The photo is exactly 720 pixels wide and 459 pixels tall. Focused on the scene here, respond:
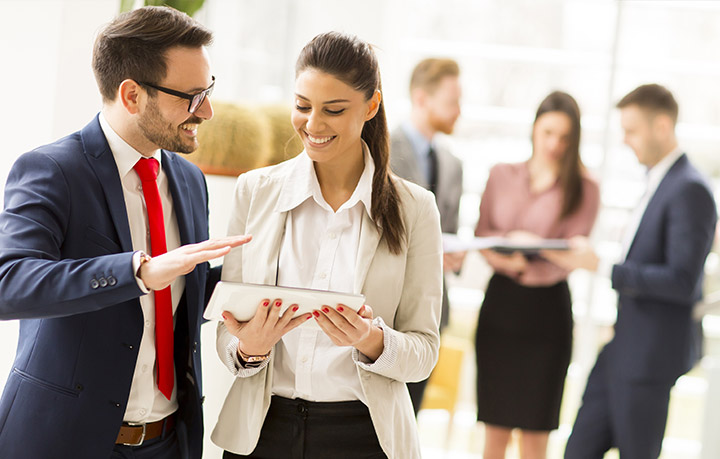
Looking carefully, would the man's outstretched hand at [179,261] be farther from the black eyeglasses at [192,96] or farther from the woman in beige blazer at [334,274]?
the black eyeglasses at [192,96]

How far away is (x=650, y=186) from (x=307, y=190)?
2.91m

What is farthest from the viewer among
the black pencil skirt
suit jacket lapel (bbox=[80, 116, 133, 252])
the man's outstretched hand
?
the black pencil skirt

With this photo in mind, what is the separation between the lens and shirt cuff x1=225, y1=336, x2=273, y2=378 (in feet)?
6.03

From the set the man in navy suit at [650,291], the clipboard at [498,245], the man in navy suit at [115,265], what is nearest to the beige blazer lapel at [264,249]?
the man in navy suit at [115,265]

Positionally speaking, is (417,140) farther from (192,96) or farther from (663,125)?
(192,96)

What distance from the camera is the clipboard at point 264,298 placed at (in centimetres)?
161

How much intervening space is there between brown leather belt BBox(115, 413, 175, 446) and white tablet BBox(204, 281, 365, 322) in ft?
1.15

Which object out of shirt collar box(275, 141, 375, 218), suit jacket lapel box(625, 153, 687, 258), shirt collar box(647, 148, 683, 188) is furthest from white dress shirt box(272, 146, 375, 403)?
shirt collar box(647, 148, 683, 188)

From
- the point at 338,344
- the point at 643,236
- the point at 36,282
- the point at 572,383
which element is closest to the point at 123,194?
the point at 36,282

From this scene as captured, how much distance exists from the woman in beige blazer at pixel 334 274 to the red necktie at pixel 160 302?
0.13 metres

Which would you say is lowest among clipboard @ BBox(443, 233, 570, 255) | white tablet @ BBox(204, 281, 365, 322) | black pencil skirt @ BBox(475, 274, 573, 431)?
black pencil skirt @ BBox(475, 274, 573, 431)

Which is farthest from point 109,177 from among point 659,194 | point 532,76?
point 532,76

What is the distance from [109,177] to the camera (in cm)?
179

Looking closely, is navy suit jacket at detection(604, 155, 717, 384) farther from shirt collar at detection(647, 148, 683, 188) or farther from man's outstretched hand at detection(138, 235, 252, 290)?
man's outstretched hand at detection(138, 235, 252, 290)
